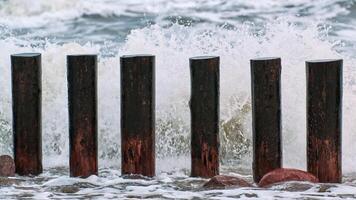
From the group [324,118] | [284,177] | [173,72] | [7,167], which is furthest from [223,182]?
[173,72]

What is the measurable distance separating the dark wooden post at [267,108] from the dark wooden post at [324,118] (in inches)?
8.8

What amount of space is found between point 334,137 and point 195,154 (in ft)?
3.36

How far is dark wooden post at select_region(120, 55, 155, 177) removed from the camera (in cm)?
693

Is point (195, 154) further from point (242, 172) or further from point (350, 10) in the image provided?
point (350, 10)

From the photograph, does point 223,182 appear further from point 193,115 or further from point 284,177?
point 193,115

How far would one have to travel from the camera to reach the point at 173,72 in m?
11.2

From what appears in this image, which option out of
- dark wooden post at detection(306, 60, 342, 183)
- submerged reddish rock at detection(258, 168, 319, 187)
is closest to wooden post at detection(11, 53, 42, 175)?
submerged reddish rock at detection(258, 168, 319, 187)

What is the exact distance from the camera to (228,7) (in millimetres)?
18078

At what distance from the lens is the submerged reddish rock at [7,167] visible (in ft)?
23.9

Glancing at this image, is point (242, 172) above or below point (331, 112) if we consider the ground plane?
below

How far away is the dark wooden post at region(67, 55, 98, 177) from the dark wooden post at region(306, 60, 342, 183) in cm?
157

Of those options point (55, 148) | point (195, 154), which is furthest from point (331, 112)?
point (55, 148)

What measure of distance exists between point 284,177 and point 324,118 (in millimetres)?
501

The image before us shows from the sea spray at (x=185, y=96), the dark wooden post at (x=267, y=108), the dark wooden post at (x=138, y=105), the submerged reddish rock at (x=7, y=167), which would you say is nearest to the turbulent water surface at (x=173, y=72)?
the sea spray at (x=185, y=96)
